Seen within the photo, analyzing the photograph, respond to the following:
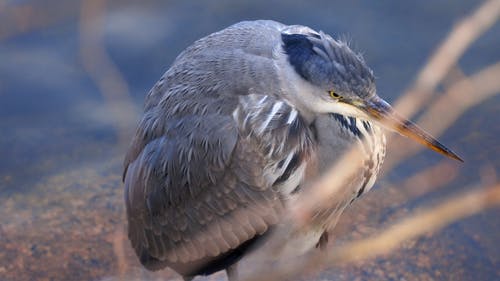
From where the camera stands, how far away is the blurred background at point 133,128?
3.80 metres

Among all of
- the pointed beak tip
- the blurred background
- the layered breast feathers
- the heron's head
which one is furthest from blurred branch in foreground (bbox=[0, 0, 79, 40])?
the pointed beak tip

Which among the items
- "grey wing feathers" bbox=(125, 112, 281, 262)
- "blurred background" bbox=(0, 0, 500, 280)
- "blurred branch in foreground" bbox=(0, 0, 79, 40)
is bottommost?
"blurred background" bbox=(0, 0, 500, 280)

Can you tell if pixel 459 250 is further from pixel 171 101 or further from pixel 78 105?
pixel 78 105

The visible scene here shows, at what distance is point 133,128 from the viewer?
4.59 meters

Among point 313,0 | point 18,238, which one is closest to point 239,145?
point 18,238

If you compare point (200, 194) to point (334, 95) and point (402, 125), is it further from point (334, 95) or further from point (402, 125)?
point (402, 125)

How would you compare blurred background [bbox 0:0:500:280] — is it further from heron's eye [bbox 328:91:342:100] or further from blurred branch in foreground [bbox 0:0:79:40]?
heron's eye [bbox 328:91:342:100]

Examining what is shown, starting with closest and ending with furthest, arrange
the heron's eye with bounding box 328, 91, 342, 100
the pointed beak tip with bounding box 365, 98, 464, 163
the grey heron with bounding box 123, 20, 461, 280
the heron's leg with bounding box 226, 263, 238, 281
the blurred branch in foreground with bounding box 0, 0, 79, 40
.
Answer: the blurred branch in foreground with bounding box 0, 0, 79, 40 → the pointed beak tip with bounding box 365, 98, 464, 163 → the heron's eye with bounding box 328, 91, 342, 100 → the grey heron with bounding box 123, 20, 461, 280 → the heron's leg with bounding box 226, 263, 238, 281

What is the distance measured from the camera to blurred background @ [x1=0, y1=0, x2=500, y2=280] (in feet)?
12.5

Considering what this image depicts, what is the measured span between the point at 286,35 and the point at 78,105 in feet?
8.01

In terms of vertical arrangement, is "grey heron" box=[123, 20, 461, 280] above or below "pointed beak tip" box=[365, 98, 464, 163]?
below

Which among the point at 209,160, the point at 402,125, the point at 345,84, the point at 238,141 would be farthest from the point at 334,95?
the point at 209,160

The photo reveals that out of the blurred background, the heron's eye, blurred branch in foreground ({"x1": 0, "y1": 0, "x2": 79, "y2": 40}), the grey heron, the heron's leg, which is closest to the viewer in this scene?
blurred branch in foreground ({"x1": 0, "y1": 0, "x2": 79, "y2": 40})

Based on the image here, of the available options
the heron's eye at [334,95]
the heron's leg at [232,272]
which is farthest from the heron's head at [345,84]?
the heron's leg at [232,272]
